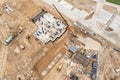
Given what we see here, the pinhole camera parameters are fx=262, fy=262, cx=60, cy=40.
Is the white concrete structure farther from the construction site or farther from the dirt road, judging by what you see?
the dirt road

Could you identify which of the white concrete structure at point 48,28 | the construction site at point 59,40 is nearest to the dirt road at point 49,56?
the construction site at point 59,40

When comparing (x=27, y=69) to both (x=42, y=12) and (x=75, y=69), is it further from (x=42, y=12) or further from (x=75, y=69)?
(x=42, y=12)

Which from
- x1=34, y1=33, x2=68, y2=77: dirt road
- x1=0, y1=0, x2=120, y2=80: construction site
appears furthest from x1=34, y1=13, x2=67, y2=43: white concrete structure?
x1=34, y1=33, x2=68, y2=77: dirt road

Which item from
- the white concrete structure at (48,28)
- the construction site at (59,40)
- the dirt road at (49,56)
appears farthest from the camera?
the white concrete structure at (48,28)

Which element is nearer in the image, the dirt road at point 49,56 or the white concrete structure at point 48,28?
the dirt road at point 49,56

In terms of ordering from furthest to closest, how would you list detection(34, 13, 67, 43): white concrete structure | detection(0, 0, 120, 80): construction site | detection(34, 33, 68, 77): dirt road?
1. detection(34, 13, 67, 43): white concrete structure
2. detection(34, 33, 68, 77): dirt road
3. detection(0, 0, 120, 80): construction site

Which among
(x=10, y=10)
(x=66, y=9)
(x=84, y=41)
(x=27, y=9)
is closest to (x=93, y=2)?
(x=66, y=9)

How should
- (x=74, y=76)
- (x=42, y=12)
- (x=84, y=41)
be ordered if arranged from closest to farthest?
(x=74, y=76)
(x=84, y=41)
(x=42, y=12)

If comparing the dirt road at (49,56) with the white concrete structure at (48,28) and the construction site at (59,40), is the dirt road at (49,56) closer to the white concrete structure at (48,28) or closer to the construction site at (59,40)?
the construction site at (59,40)
